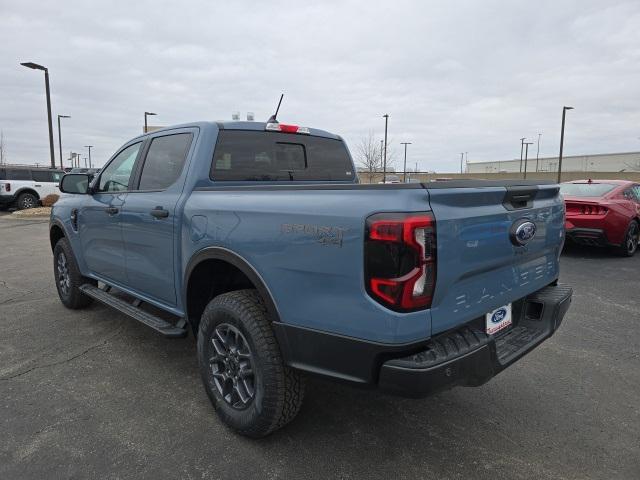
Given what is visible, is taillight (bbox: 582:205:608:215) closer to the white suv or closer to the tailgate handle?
the tailgate handle

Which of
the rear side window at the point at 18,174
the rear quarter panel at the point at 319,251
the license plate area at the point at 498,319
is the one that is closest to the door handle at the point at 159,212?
the rear quarter panel at the point at 319,251

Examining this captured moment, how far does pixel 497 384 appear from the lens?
11.2 ft

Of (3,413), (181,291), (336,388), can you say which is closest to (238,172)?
(181,291)

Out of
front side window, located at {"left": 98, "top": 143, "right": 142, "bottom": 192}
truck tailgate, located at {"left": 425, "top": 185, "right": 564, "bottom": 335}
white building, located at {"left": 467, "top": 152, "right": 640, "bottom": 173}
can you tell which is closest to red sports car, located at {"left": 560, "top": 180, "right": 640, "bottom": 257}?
truck tailgate, located at {"left": 425, "top": 185, "right": 564, "bottom": 335}

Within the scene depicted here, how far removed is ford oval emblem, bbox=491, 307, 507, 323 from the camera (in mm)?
2467

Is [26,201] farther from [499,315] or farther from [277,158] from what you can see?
[499,315]

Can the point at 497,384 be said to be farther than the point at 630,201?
No

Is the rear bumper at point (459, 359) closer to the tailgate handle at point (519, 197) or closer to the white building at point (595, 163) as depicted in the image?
the tailgate handle at point (519, 197)

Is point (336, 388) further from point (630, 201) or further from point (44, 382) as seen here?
point (630, 201)

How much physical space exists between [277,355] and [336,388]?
3.66 feet

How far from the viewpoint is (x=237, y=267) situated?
2621 millimetres

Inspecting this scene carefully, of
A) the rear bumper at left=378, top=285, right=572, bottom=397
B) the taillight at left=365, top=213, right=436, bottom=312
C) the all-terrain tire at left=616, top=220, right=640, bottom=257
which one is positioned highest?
the taillight at left=365, top=213, right=436, bottom=312

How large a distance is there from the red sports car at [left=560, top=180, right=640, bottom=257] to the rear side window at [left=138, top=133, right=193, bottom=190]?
23.9 feet

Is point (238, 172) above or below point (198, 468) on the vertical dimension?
above
